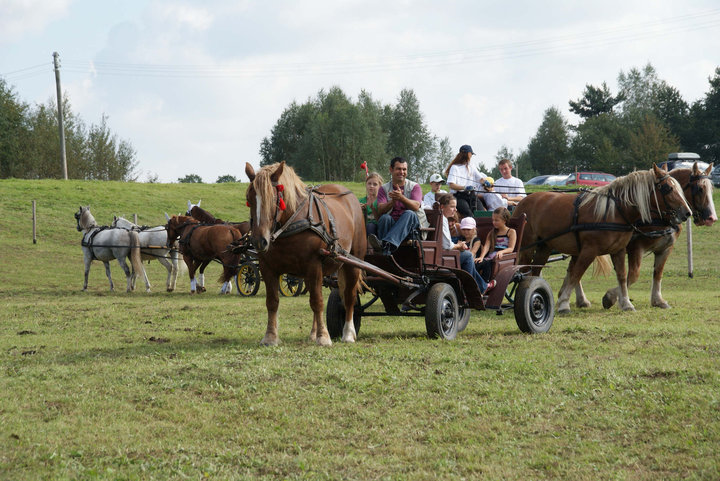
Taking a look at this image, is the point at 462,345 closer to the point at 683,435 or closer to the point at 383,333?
the point at 383,333

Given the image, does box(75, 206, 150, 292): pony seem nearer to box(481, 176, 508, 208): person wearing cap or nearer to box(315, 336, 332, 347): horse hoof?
box(481, 176, 508, 208): person wearing cap

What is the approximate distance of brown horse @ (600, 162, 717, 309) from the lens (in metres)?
11.8

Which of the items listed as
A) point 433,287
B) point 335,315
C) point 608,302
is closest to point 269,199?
point 335,315

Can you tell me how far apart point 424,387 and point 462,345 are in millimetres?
2261

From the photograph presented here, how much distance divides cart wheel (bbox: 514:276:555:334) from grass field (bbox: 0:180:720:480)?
30 centimetres

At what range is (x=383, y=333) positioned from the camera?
31.8 ft

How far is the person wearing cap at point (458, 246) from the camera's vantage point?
882 centimetres

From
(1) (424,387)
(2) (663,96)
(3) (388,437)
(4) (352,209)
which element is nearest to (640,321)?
(4) (352,209)

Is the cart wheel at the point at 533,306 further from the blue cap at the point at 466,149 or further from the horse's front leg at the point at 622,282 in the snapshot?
the horse's front leg at the point at 622,282

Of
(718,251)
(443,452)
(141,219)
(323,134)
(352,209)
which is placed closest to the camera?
(443,452)

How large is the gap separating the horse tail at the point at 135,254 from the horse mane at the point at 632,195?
1157 centimetres

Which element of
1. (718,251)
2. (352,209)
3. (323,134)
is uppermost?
(323,134)

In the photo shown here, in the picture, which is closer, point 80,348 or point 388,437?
point 388,437

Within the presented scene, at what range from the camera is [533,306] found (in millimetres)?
9445
